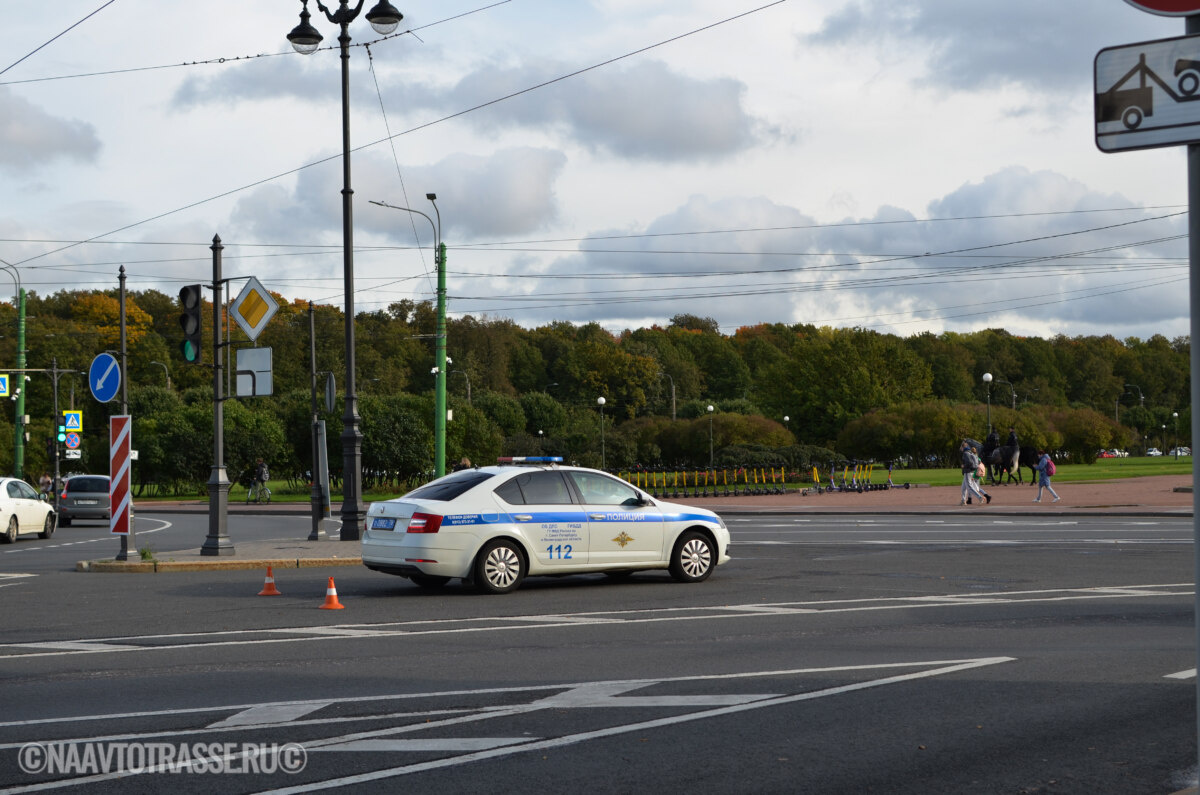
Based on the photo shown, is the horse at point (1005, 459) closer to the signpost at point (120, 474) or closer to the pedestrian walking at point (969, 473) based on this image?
the pedestrian walking at point (969, 473)

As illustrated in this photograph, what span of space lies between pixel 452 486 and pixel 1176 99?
1192 cm

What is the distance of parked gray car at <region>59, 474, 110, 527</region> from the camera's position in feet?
131

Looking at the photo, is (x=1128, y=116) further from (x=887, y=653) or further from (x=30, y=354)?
(x=30, y=354)

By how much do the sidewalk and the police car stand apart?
356cm

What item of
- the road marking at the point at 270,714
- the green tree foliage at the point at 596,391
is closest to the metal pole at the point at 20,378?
the green tree foliage at the point at 596,391

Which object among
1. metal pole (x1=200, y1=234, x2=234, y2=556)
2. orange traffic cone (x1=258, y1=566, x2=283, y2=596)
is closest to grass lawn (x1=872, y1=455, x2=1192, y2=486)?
metal pole (x1=200, y1=234, x2=234, y2=556)

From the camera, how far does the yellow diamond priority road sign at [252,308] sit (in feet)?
66.5

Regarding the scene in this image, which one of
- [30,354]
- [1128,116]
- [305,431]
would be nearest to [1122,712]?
[1128,116]

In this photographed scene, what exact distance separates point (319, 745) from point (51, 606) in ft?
29.4

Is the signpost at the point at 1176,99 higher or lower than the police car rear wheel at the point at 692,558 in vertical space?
higher

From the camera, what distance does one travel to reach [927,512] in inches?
1336

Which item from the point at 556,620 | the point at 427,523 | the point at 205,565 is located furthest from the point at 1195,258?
the point at 205,565

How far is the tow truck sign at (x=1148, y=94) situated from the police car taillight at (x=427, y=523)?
11.2 metres

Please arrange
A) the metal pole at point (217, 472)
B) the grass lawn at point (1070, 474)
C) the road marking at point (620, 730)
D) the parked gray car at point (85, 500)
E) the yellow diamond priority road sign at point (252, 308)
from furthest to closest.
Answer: the grass lawn at point (1070, 474)
the parked gray car at point (85, 500)
the yellow diamond priority road sign at point (252, 308)
the metal pole at point (217, 472)
the road marking at point (620, 730)
